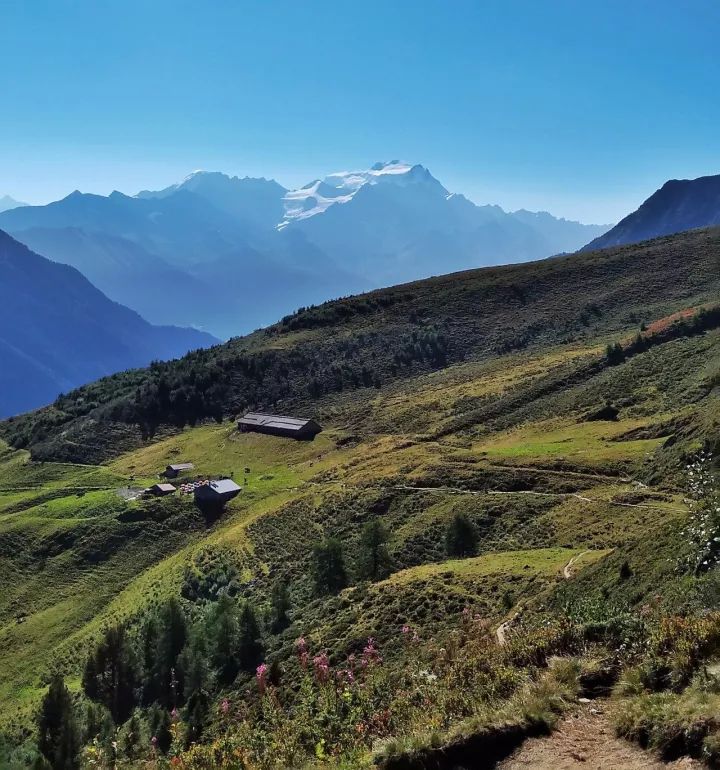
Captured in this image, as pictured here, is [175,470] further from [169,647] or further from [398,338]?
[398,338]

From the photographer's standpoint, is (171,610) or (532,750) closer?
(532,750)

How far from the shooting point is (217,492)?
79.1 m

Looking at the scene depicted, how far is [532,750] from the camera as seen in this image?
9.80 metres

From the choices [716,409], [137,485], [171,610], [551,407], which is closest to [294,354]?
[137,485]

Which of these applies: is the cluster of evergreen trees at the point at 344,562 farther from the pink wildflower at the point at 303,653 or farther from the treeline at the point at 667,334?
the treeline at the point at 667,334

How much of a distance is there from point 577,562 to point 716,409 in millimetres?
18237

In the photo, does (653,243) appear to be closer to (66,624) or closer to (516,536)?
(516,536)

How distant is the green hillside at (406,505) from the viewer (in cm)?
1395

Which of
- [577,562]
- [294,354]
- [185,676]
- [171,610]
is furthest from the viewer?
[294,354]

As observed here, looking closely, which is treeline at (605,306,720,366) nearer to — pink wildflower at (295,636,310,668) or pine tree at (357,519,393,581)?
Answer: pine tree at (357,519,393,581)

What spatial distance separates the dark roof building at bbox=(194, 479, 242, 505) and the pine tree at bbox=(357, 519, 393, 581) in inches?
1523

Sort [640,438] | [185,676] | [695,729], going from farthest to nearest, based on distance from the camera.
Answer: [640,438] → [185,676] → [695,729]

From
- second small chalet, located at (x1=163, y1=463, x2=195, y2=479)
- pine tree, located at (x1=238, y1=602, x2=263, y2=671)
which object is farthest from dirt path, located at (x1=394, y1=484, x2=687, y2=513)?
second small chalet, located at (x1=163, y1=463, x2=195, y2=479)

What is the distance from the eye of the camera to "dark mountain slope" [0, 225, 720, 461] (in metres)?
124
